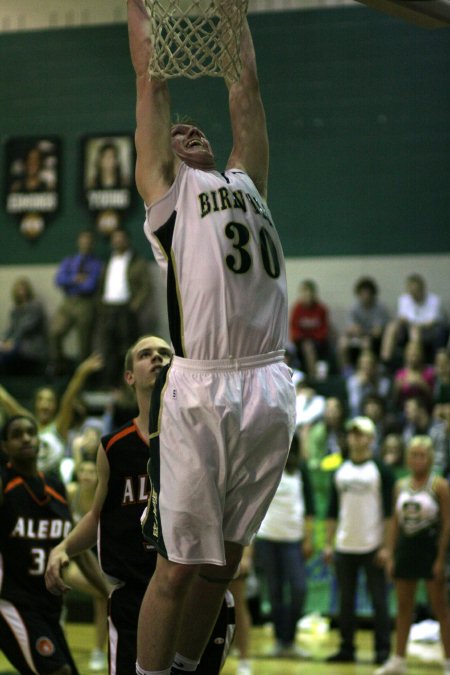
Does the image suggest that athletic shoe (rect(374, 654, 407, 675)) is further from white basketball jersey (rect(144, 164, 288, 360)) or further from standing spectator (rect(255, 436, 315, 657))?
white basketball jersey (rect(144, 164, 288, 360))

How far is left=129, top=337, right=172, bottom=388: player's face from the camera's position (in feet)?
16.1

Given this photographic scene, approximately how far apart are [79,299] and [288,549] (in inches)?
283

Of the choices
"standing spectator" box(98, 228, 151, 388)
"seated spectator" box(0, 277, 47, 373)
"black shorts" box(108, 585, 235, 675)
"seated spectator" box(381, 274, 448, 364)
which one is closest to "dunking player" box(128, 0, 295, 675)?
"black shorts" box(108, 585, 235, 675)

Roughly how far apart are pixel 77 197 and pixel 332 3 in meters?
4.73

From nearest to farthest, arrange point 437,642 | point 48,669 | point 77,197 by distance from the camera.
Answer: point 48,669, point 437,642, point 77,197

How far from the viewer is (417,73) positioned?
610 inches

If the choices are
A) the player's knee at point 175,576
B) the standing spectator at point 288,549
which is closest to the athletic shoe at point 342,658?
the standing spectator at point 288,549

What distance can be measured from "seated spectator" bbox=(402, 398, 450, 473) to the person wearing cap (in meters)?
1.14

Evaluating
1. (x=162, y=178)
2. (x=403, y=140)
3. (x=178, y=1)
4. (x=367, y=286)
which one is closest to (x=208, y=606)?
(x=162, y=178)

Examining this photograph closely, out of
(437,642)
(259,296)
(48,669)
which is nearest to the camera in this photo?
(259,296)

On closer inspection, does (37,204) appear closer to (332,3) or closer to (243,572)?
(332,3)

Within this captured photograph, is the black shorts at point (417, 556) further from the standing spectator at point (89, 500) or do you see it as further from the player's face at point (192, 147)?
the player's face at point (192, 147)

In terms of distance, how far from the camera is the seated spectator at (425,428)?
422 inches

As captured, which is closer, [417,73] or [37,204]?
[417,73]
